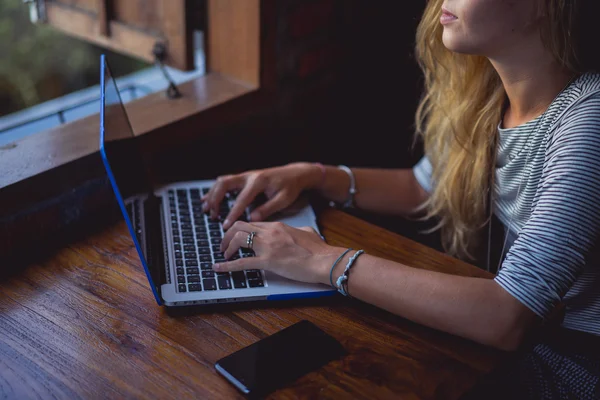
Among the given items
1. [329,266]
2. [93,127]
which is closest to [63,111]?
[93,127]

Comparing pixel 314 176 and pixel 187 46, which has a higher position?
pixel 187 46

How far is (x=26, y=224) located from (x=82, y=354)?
340mm

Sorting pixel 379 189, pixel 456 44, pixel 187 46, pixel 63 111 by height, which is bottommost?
pixel 379 189

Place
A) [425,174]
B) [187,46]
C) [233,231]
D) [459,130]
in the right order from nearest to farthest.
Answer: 1. [233,231]
2. [459,130]
3. [425,174]
4. [187,46]

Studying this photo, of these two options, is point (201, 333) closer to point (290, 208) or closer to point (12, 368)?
point (12, 368)

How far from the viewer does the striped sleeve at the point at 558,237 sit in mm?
931

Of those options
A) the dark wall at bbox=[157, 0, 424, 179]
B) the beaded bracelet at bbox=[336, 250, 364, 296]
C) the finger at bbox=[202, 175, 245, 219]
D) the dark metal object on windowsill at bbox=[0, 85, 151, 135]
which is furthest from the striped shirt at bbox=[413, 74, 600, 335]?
the dark metal object on windowsill at bbox=[0, 85, 151, 135]

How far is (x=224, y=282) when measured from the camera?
1055mm

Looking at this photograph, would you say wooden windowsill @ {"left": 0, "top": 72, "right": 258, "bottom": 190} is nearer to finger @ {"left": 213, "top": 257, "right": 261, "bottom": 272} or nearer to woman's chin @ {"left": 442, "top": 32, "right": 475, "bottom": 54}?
finger @ {"left": 213, "top": 257, "right": 261, "bottom": 272}

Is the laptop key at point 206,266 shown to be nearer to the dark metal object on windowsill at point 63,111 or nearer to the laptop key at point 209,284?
the laptop key at point 209,284

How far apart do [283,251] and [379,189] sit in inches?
17.3

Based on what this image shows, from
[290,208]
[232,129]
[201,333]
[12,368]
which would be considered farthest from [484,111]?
[12,368]

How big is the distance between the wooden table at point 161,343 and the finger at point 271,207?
24cm

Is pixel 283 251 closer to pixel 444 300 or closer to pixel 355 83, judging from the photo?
pixel 444 300
